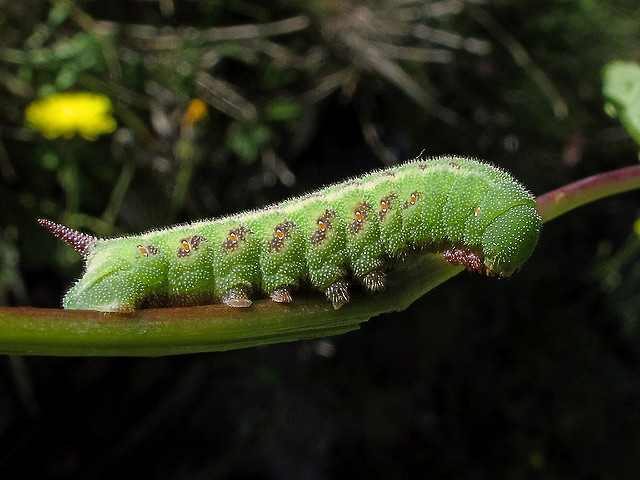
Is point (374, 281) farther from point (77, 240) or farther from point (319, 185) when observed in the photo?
point (319, 185)

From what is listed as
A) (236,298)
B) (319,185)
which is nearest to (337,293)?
(236,298)

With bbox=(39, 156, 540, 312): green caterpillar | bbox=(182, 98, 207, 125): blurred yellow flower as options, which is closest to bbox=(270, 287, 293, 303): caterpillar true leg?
bbox=(39, 156, 540, 312): green caterpillar

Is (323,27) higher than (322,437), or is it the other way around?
(323,27)

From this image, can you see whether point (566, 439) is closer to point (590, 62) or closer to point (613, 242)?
point (613, 242)

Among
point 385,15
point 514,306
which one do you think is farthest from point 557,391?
point 385,15

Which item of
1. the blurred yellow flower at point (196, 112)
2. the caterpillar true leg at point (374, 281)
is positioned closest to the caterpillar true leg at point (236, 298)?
the caterpillar true leg at point (374, 281)

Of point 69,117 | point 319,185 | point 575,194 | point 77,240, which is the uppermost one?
point 319,185
